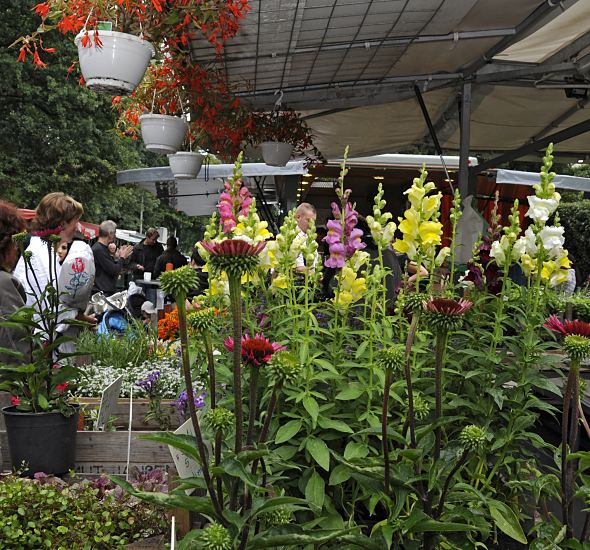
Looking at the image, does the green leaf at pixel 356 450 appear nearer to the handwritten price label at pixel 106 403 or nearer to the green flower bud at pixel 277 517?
the green flower bud at pixel 277 517

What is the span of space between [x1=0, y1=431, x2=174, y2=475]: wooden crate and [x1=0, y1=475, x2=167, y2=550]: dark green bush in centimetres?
44

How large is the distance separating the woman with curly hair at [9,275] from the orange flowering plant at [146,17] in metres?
0.83

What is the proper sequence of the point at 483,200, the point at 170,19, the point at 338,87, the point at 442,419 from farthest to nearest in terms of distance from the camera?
the point at 483,200 < the point at 338,87 < the point at 170,19 < the point at 442,419

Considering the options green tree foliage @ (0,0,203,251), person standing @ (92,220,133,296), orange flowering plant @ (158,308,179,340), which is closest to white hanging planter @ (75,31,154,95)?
orange flowering plant @ (158,308,179,340)

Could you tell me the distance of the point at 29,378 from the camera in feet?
9.26

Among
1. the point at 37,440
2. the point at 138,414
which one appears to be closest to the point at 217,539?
the point at 37,440

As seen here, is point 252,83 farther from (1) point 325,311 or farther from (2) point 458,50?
Answer: (1) point 325,311

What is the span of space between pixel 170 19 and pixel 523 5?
2.49m

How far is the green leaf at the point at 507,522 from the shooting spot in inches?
80.5

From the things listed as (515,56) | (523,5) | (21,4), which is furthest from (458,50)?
(21,4)

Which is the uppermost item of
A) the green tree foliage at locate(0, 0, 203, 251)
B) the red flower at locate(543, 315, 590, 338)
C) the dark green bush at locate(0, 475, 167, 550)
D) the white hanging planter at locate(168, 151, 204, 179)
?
the green tree foliage at locate(0, 0, 203, 251)

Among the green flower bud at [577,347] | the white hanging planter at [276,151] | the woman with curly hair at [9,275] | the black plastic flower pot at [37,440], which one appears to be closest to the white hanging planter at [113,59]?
the woman with curly hair at [9,275]

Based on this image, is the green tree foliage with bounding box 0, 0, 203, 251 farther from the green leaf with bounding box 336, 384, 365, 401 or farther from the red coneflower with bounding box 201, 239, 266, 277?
the red coneflower with bounding box 201, 239, 266, 277

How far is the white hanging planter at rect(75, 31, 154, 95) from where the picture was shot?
3631 millimetres
